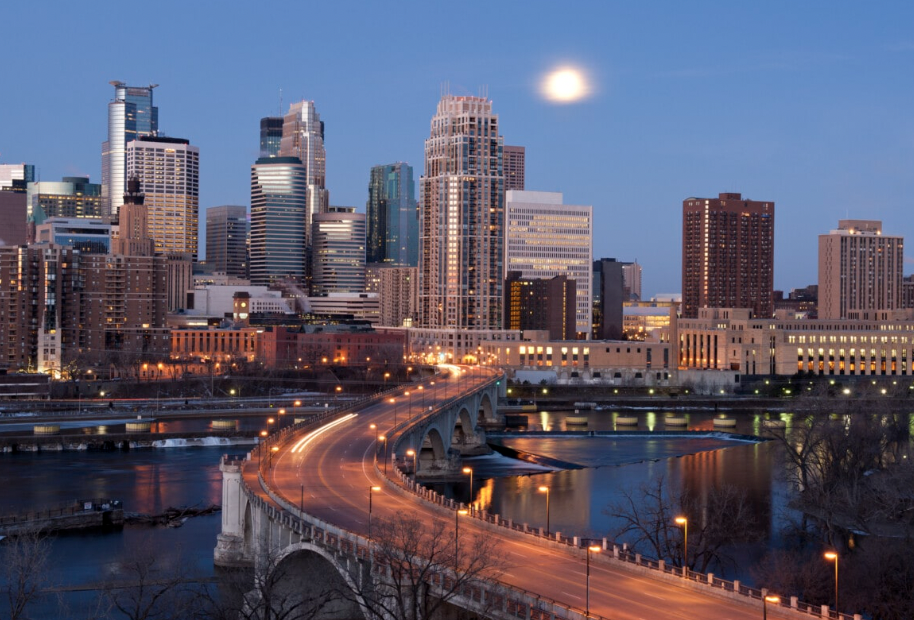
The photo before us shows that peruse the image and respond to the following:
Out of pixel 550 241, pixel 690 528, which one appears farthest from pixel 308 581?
pixel 550 241

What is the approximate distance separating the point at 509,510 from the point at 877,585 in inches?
797

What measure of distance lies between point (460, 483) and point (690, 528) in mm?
19784

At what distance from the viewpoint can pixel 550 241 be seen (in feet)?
545

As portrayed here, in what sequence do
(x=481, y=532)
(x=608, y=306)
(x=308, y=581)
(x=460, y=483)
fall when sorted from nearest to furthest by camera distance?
(x=481, y=532)
(x=308, y=581)
(x=460, y=483)
(x=608, y=306)

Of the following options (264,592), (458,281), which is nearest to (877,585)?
(264,592)

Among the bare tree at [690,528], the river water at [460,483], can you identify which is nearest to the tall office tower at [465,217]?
the river water at [460,483]

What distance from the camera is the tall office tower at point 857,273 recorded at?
643ft

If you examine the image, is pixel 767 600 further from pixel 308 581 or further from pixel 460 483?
pixel 460 483

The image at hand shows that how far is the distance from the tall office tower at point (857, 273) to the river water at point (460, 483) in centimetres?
12147

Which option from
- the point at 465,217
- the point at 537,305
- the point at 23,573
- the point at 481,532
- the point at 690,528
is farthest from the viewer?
the point at 537,305

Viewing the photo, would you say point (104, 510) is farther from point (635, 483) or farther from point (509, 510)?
point (635, 483)

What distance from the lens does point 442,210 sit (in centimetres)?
13112

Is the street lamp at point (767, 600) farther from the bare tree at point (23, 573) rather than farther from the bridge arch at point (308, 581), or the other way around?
the bare tree at point (23, 573)

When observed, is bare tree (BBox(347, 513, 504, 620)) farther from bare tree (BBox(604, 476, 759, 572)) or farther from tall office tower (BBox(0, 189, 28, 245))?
tall office tower (BBox(0, 189, 28, 245))
